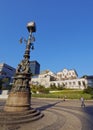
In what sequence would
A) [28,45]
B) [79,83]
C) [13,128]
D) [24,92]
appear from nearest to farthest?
[13,128] → [24,92] → [28,45] → [79,83]

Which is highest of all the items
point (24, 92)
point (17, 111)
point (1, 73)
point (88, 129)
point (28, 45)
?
point (1, 73)

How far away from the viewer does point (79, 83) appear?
92.0m

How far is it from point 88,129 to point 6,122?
16.8ft

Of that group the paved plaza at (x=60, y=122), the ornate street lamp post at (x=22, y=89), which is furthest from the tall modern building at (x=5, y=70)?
the paved plaza at (x=60, y=122)

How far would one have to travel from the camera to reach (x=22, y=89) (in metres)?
12.1

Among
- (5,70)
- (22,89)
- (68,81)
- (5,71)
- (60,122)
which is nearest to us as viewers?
(60,122)

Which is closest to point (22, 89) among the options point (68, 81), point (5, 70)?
point (68, 81)

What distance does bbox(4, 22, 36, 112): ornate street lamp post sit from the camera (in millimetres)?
11391

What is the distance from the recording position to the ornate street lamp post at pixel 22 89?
11.4 metres

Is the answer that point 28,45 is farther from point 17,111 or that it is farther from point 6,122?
point 6,122

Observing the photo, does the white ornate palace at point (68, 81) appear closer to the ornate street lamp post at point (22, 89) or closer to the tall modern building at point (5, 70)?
the tall modern building at point (5, 70)

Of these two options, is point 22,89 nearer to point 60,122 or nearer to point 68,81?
point 60,122

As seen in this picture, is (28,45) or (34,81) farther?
(34,81)

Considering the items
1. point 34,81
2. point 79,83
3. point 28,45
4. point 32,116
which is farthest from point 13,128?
point 34,81
